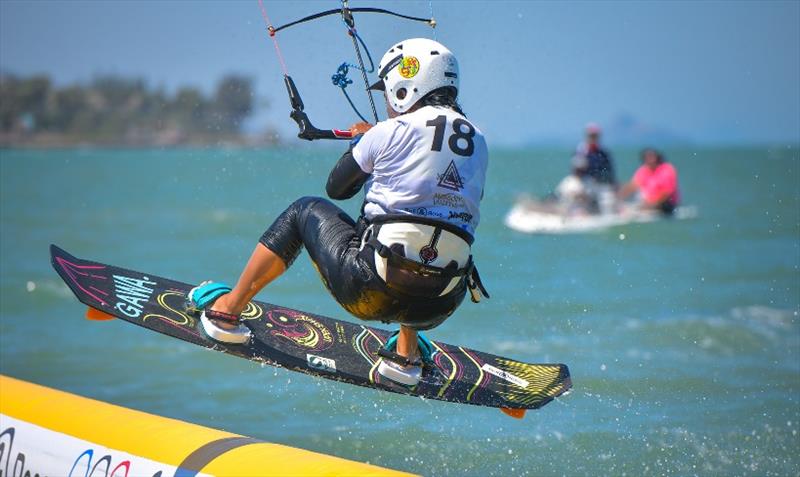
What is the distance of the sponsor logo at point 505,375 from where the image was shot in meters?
6.17

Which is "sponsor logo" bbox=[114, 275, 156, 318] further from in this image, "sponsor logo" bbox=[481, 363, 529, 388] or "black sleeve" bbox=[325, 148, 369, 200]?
"sponsor logo" bbox=[481, 363, 529, 388]

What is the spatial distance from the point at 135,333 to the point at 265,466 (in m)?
6.67

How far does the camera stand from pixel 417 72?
510 centimetres

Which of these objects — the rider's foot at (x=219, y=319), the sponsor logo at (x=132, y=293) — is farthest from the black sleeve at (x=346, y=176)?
the sponsor logo at (x=132, y=293)

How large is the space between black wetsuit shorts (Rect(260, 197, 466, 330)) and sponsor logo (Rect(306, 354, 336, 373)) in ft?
2.17

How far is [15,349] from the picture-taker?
10.4 m

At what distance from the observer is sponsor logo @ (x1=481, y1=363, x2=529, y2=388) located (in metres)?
6.17

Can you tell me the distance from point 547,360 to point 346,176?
5.14m

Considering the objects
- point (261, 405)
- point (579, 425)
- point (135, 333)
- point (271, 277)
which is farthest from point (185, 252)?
point (271, 277)

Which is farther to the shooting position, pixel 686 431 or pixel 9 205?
pixel 9 205

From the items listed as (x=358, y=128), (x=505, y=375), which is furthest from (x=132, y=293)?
(x=505, y=375)

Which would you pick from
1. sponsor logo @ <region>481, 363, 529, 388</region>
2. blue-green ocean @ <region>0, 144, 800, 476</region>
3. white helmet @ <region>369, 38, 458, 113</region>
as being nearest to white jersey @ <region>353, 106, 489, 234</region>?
white helmet @ <region>369, 38, 458, 113</region>

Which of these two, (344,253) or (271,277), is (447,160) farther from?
(271,277)

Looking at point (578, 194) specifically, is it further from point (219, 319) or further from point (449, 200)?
point (449, 200)
